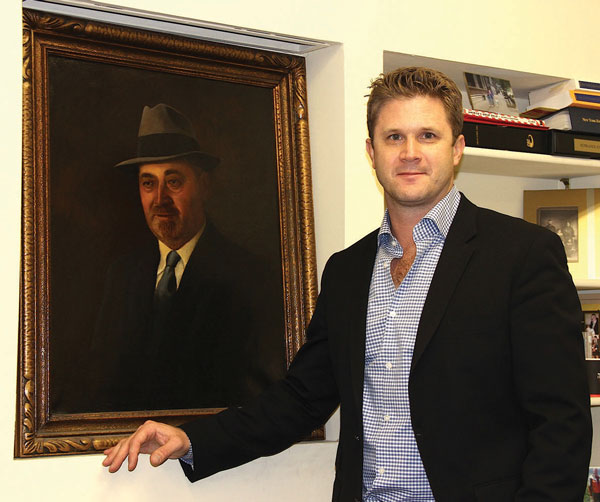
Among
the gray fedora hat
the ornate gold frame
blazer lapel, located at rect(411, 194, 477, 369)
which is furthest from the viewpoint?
the gray fedora hat

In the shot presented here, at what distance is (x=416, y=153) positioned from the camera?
2004 mm

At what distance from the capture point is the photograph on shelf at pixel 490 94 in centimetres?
288

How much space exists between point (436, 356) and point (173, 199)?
2.89ft

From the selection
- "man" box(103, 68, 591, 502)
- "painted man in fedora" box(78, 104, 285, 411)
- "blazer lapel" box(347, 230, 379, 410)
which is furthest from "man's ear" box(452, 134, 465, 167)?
"painted man in fedora" box(78, 104, 285, 411)

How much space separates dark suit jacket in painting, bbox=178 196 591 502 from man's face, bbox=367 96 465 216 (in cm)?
10

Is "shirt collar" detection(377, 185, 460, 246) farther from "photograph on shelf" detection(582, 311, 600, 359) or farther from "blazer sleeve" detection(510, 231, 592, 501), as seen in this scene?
"photograph on shelf" detection(582, 311, 600, 359)

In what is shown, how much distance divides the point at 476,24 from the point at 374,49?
0.42m

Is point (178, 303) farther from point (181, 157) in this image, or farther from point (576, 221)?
point (576, 221)

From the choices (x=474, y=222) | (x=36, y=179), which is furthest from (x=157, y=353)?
(x=474, y=222)

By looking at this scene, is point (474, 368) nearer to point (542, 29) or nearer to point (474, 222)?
point (474, 222)

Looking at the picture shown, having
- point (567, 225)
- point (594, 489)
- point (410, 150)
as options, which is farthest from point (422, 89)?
point (594, 489)

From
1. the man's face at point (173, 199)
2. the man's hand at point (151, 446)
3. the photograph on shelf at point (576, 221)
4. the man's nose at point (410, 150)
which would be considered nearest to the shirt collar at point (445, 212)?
the man's nose at point (410, 150)

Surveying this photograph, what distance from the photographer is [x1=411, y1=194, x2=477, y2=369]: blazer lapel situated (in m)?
1.89

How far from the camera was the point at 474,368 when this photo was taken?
1.86m
